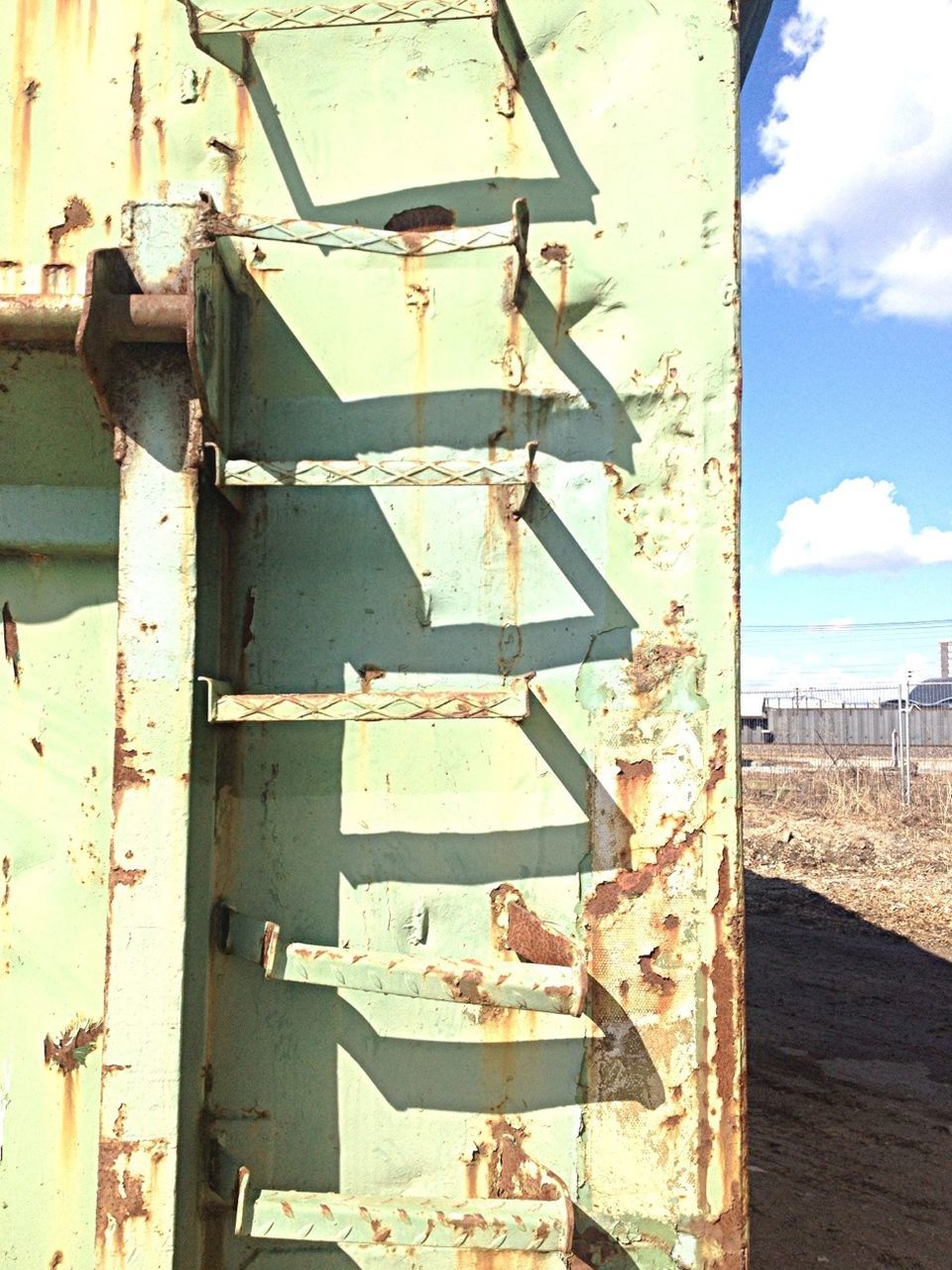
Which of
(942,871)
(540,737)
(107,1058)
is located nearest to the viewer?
(107,1058)

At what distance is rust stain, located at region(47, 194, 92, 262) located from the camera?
155 centimetres

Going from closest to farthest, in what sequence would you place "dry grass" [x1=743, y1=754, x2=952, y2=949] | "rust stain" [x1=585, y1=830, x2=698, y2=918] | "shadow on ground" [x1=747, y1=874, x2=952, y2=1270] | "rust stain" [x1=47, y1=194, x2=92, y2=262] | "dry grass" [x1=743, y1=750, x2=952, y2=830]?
1. "rust stain" [x1=585, y1=830, x2=698, y2=918]
2. "rust stain" [x1=47, y1=194, x2=92, y2=262]
3. "shadow on ground" [x1=747, y1=874, x2=952, y2=1270]
4. "dry grass" [x1=743, y1=754, x2=952, y2=949]
5. "dry grass" [x1=743, y1=750, x2=952, y2=830]

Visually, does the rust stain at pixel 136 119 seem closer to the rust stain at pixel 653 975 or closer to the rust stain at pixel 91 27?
the rust stain at pixel 91 27

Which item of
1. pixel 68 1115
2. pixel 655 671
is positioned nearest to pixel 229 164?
pixel 655 671

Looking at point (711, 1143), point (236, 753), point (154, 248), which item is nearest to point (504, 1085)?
point (711, 1143)

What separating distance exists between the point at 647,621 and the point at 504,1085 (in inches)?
28.7

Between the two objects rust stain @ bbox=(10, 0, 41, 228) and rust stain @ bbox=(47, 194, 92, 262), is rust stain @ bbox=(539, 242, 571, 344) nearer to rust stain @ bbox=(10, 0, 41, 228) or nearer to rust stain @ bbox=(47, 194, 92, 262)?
rust stain @ bbox=(47, 194, 92, 262)

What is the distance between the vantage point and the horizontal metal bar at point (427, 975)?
137cm

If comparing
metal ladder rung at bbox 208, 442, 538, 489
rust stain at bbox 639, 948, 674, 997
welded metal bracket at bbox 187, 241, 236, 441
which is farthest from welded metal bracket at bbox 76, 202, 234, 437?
rust stain at bbox 639, 948, 674, 997

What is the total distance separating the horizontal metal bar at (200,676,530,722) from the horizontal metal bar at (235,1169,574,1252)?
69 centimetres

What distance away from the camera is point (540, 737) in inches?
58.0

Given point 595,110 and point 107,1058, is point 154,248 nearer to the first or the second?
point 595,110

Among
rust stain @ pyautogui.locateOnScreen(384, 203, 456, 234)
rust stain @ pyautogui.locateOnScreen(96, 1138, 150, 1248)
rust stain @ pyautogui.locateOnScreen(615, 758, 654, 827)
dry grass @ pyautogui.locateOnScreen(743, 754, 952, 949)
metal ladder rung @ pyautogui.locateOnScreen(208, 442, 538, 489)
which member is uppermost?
rust stain @ pyautogui.locateOnScreen(384, 203, 456, 234)

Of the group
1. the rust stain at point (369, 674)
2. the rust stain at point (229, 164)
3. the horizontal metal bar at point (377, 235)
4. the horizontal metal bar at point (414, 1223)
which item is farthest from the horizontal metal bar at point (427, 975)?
the rust stain at point (229, 164)
